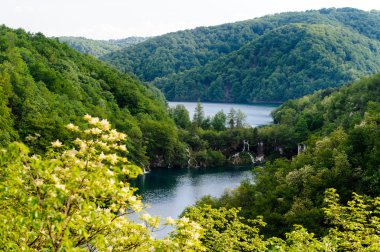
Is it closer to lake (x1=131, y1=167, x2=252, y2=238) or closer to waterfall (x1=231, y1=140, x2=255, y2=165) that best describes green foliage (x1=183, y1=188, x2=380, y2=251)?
lake (x1=131, y1=167, x2=252, y2=238)

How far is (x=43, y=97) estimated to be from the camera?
282 ft

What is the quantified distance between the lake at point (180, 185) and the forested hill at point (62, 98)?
7913mm

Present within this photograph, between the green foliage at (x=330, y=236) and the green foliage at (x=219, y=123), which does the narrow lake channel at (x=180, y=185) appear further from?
the green foliage at (x=330, y=236)

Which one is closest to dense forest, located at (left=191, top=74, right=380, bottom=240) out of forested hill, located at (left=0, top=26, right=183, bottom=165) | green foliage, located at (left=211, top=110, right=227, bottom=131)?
forested hill, located at (left=0, top=26, right=183, bottom=165)

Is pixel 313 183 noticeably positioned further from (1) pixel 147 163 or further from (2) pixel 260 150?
(2) pixel 260 150

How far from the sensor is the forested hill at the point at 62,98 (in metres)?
73.9

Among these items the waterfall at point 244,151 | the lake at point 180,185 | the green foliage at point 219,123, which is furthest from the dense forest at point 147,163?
the lake at point 180,185

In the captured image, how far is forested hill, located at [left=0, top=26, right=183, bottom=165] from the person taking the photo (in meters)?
73.9

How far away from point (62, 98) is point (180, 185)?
29.0 metres

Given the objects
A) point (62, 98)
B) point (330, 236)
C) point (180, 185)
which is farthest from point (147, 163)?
point (330, 236)

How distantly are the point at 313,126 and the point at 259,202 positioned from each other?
77529 mm

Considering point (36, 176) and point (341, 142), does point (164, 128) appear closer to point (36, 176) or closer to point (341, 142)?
point (341, 142)

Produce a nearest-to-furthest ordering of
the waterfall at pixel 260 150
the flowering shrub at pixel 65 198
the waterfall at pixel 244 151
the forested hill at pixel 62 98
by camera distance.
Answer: the flowering shrub at pixel 65 198
the forested hill at pixel 62 98
the waterfall at pixel 244 151
the waterfall at pixel 260 150

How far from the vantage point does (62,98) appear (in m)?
93.1
